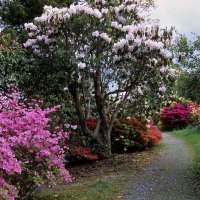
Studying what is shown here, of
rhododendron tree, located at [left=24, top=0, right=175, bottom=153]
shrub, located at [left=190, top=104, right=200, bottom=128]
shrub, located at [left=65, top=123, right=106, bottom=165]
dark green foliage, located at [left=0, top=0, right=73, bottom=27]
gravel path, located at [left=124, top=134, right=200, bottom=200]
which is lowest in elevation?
gravel path, located at [left=124, top=134, right=200, bottom=200]

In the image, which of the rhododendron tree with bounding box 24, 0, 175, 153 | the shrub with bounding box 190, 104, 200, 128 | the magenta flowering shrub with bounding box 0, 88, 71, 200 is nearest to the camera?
the magenta flowering shrub with bounding box 0, 88, 71, 200

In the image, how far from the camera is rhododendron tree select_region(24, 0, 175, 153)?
32.2 feet

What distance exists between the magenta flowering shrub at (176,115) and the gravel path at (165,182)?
12760 millimetres

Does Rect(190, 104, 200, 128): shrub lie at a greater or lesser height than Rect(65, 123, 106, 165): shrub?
greater

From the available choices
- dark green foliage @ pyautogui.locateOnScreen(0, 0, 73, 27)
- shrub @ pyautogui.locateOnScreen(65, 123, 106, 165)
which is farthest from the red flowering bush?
dark green foliage @ pyautogui.locateOnScreen(0, 0, 73, 27)

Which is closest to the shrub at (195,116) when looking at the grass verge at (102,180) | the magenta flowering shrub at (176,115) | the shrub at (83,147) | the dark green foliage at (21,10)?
the magenta flowering shrub at (176,115)

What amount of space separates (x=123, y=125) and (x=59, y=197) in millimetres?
6536

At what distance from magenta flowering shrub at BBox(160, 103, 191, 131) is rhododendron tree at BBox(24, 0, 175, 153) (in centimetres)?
1336

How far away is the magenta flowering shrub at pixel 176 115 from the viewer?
24.5 m

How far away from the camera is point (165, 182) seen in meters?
8.37

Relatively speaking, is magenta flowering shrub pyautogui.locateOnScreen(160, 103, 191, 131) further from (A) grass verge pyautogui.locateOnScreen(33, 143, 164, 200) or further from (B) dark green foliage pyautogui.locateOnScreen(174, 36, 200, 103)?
(B) dark green foliage pyautogui.locateOnScreen(174, 36, 200, 103)

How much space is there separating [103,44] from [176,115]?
15.3 metres

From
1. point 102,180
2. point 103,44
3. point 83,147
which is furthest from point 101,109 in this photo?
point 102,180

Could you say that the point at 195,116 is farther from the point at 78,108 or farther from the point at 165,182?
the point at 165,182
